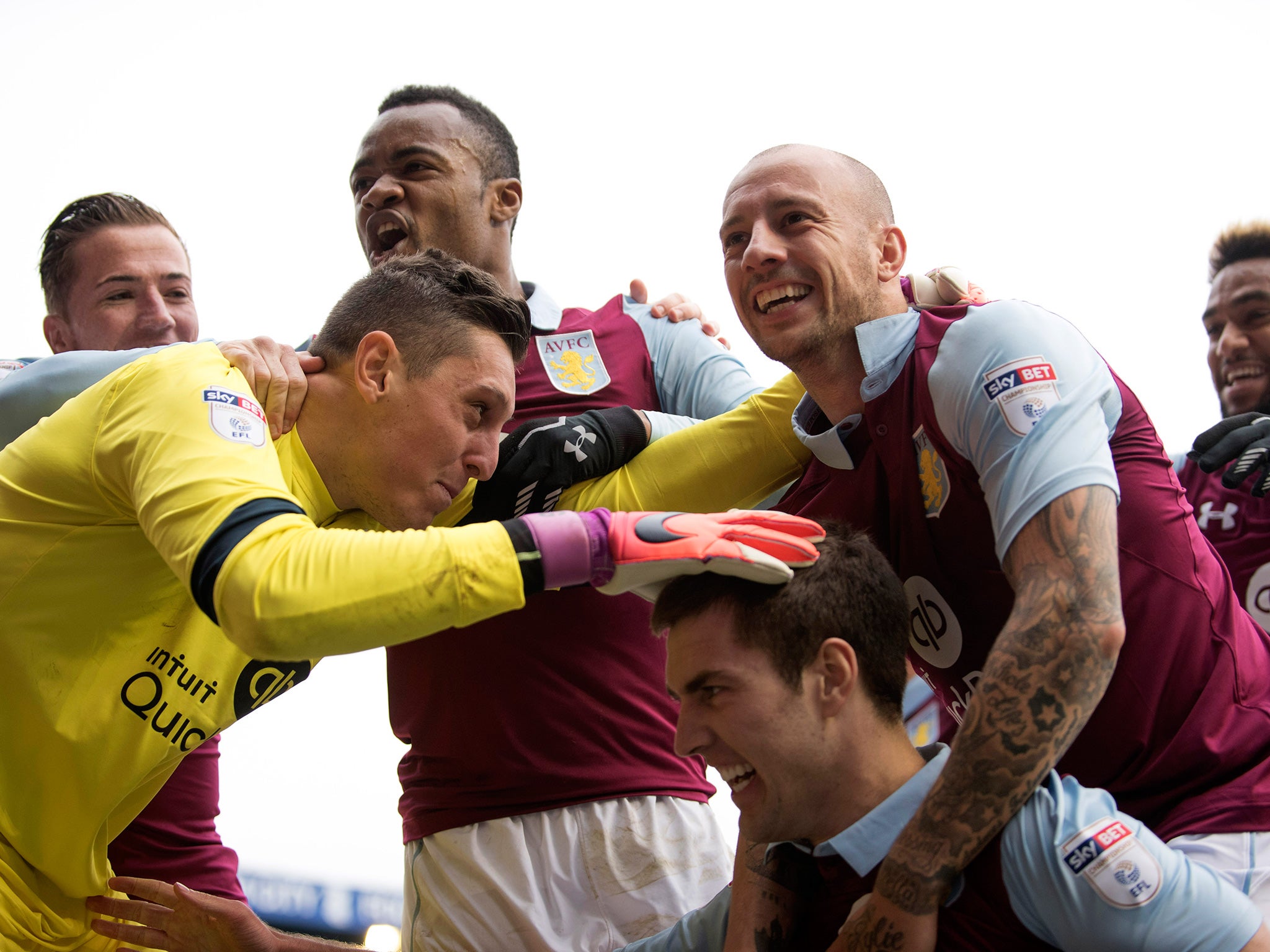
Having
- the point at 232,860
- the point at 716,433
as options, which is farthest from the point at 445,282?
the point at 232,860

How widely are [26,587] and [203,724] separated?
357 millimetres

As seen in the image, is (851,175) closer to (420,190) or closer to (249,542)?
(420,190)

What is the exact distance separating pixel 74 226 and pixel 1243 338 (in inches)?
124

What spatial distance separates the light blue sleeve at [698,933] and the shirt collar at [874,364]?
737 millimetres

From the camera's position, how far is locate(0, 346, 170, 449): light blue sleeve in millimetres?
2283

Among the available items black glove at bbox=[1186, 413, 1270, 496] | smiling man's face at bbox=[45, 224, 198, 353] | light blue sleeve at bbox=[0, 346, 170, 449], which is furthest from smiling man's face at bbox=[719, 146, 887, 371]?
smiling man's face at bbox=[45, 224, 198, 353]

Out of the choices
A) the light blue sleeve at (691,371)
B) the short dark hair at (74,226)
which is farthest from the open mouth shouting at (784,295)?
the short dark hair at (74,226)

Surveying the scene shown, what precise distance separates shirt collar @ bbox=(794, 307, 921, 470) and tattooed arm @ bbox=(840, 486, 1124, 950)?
0.44 meters

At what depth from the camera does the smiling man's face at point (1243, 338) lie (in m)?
3.20

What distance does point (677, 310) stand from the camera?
2746 millimetres

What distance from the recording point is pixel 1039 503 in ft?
5.22

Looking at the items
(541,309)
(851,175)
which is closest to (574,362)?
(541,309)

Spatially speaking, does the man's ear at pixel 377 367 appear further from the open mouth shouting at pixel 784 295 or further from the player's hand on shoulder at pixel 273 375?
the open mouth shouting at pixel 784 295

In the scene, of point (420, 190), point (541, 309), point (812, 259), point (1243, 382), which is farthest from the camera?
point (1243, 382)
